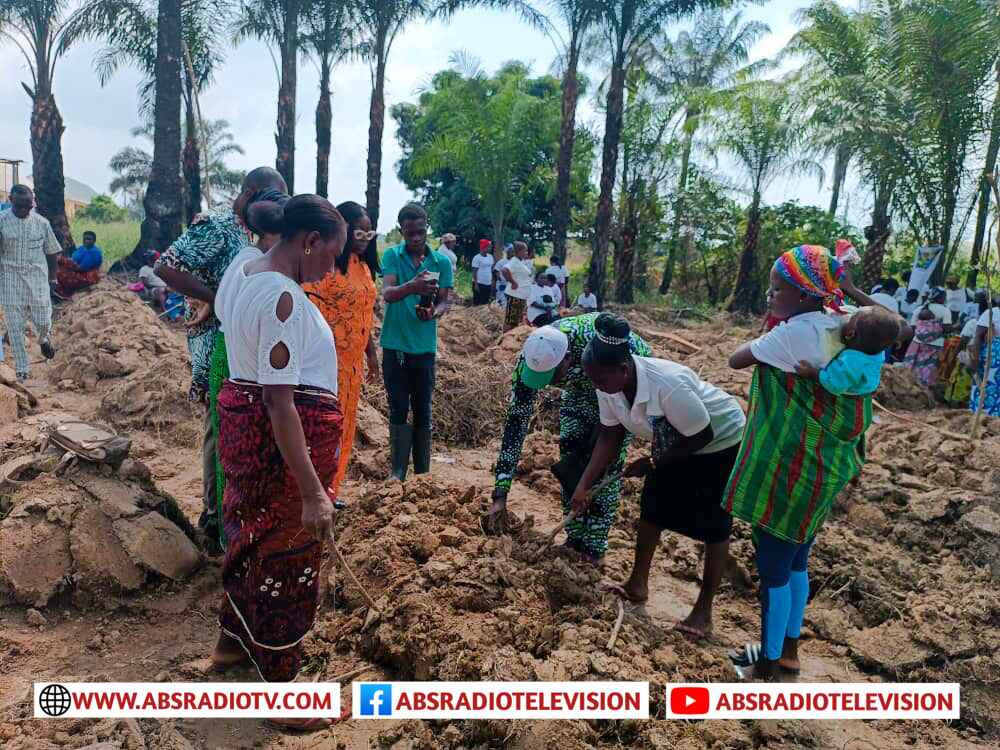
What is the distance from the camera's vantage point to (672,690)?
2.43 m

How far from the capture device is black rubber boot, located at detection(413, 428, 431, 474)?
15.0ft

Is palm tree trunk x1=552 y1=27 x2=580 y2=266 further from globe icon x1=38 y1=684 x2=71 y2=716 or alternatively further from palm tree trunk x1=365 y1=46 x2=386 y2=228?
globe icon x1=38 y1=684 x2=71 y2=716

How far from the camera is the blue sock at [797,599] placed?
2873 mm

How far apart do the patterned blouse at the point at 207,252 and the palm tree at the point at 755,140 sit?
15.1 m

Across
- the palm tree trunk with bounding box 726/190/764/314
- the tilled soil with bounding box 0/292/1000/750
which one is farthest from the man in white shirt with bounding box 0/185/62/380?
the palm tree trunk with bounding box 726/190/764/314

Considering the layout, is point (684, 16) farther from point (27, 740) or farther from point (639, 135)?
point (27, 740)

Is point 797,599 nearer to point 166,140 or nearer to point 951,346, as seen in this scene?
point 951,346

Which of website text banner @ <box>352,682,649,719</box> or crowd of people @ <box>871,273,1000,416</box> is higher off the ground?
crowd of people @ <box>871,273,1000,416</box>

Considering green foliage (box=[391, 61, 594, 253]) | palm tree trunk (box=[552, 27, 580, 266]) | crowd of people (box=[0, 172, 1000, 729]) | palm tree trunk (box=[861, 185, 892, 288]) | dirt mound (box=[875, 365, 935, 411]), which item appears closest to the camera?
crowd of people (box=[0, 172, 1000, 729])

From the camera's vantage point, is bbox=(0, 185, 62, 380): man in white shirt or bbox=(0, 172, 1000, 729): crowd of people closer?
bbox=(0, 172, 1000, 729): crowd of people

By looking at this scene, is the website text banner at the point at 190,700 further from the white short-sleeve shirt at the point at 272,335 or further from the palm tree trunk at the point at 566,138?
the palm tree trunk at the point at 566,138

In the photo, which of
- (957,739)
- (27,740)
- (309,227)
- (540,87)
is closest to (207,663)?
(27,740)

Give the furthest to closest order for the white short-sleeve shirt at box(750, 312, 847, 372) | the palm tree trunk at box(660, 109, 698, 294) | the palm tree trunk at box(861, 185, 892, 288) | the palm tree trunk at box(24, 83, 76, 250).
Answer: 1. the palm tree trunk at box(660, 109, 698, 294)
2. the palm tree trunk at box(24, 83, 76, 250)
3. the palm tree trunk at box(861, 185, 892, 288)
4. the white short-sleeve shirt at box(750, 312, 847, 372)

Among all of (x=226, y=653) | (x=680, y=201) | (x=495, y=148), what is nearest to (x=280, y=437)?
(x=226, y=653)
